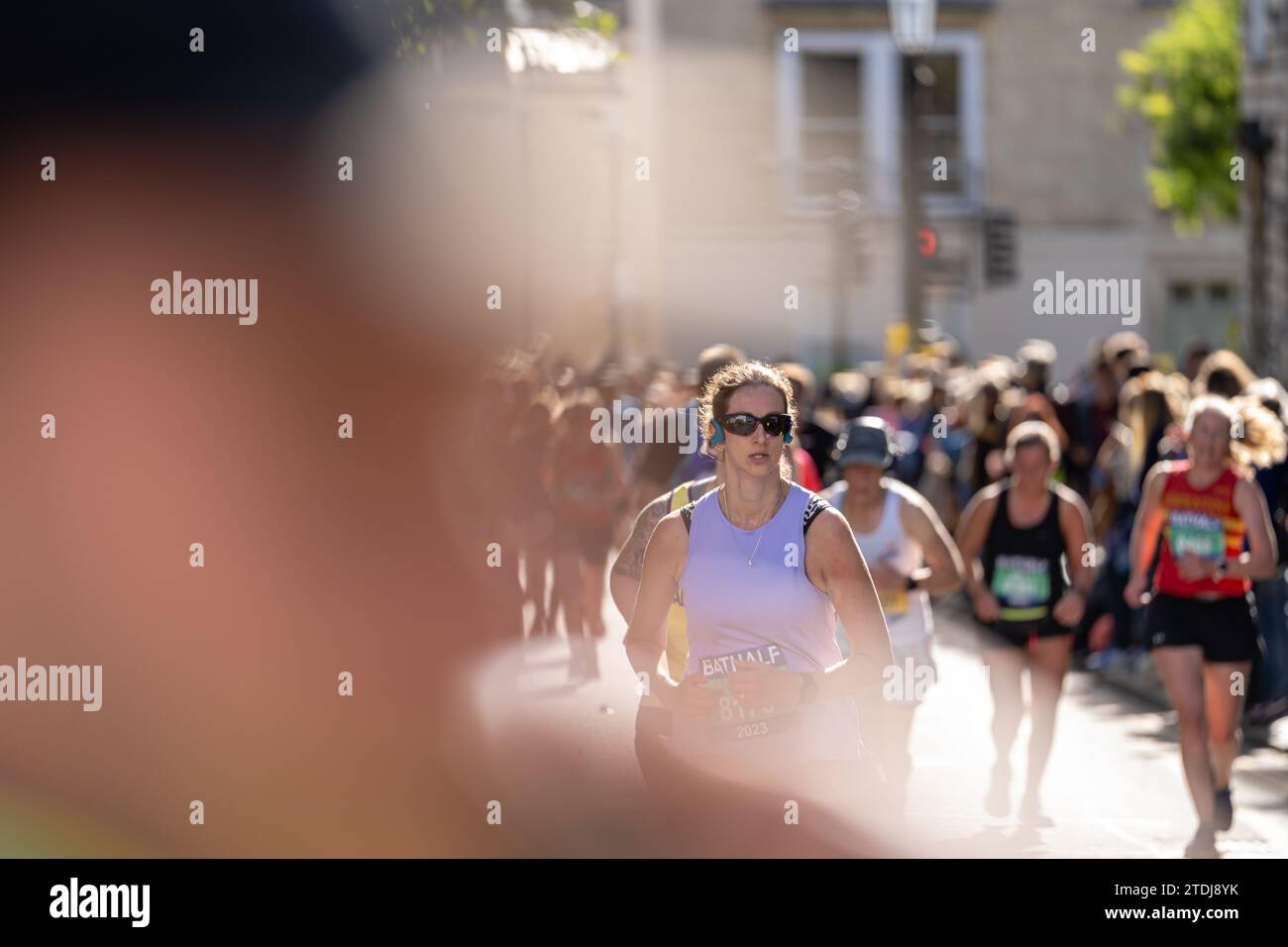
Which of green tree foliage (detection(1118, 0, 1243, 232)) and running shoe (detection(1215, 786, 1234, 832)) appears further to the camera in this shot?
green tree foliage (detection(1118, 0, 1243, 232))

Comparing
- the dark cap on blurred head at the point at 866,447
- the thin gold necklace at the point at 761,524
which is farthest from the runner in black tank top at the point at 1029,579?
the thin gold necklace at the point at 761,524

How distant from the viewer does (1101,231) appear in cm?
4050

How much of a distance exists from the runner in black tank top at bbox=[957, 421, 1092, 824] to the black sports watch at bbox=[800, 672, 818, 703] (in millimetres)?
4008

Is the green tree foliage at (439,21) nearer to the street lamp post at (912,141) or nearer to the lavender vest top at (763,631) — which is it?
the lavender vest top at (763,631)

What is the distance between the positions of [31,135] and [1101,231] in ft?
115

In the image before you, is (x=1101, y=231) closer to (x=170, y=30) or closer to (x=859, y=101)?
(x=859, y=101)

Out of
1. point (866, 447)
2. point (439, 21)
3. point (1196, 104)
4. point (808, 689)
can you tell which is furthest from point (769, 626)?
point (1196, 104)

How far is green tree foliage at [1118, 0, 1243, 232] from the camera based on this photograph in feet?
103

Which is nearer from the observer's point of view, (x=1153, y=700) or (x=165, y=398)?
(x=165, y=398)

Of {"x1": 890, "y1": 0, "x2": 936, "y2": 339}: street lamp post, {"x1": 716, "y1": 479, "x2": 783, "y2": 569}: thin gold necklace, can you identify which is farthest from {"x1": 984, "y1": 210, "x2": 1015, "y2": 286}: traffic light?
{"x1": 716, "y1": 479, "x2": 783, "y2": 569}: thin gold necklace

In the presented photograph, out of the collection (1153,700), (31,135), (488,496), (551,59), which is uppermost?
(551,59)

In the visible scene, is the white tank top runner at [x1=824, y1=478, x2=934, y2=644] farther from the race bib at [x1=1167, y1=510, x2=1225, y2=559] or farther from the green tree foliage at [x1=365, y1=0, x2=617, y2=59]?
the green tree foliage at [x1=365, y1=0, x2=617, y2=59]
